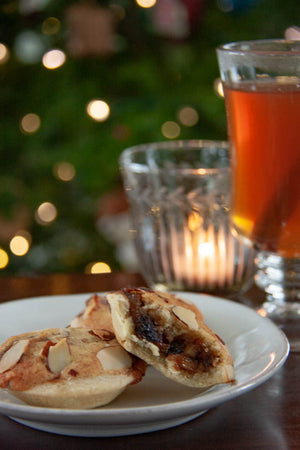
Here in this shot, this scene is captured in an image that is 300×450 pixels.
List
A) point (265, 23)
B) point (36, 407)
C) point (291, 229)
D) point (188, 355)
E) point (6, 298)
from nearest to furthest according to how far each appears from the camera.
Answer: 1. point (36, 407)
2. point (188, 355)
3. point (291, 229)
4. point (6, 298)
5. point (265, 23)

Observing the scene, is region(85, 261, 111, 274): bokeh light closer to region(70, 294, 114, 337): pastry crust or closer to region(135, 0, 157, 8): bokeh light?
region(135, 0, 157, 8): bokeh light

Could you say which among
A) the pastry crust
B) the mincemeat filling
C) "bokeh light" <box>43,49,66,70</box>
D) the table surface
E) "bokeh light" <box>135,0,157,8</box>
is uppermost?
"bokeh light" <box>135,0,157,8</box>

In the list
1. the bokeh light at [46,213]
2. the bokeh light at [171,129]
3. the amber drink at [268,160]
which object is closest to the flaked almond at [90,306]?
the amber drink at [268,160]

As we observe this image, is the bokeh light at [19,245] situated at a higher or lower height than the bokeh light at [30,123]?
lower

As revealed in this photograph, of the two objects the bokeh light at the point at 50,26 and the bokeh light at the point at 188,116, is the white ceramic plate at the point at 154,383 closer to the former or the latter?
the bokeh light at the point at 188,116

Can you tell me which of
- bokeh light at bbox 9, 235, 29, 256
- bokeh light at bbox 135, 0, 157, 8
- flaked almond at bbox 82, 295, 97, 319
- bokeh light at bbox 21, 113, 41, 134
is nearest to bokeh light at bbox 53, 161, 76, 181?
bokeh light at bbox 21, 113, 41, 134

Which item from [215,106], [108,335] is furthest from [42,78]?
[108,335]

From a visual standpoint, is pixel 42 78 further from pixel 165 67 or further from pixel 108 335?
pixel 108 335
